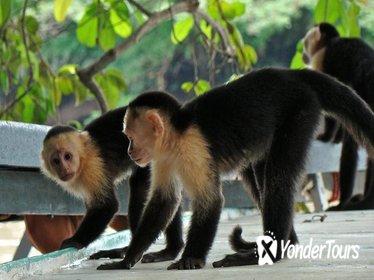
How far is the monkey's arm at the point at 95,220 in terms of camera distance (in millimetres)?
3268

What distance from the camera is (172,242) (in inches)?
124

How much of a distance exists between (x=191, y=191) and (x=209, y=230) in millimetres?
151

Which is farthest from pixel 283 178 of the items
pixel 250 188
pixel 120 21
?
pixel 120 21

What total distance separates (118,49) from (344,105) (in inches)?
82.3

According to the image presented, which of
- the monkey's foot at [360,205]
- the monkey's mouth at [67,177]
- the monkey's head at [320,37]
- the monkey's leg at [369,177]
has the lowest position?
the monkey's foot at [360,205]

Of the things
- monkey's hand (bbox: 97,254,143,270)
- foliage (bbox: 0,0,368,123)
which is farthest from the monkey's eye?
monkey's hand (bbox: 97,254,143,270)

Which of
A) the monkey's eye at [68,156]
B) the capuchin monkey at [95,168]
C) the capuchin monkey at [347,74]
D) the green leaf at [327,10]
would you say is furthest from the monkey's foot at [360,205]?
the monkey's eye at [68,156]

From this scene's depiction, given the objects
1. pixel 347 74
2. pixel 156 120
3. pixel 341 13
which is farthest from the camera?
pixel 347 74

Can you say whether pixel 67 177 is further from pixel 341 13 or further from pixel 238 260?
pixel 341 13

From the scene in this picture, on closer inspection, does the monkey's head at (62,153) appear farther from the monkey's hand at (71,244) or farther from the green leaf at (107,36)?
the green leaf at (107,36)

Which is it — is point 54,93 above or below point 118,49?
below

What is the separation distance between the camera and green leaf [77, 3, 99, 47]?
15.2ft

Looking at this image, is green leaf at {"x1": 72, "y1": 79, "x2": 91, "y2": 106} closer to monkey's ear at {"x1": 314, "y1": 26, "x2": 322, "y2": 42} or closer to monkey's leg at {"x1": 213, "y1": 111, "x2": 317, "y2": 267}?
monkey's ear at {"x1": 314, "y1": 26, "x2": 322, "y2": 42}

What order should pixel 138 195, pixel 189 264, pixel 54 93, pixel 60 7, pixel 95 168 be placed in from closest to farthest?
1. pixel 189 264
2. pixel 138 195
3. pixel 95 168
4. pixel 60 7
5. pixel 54 93
